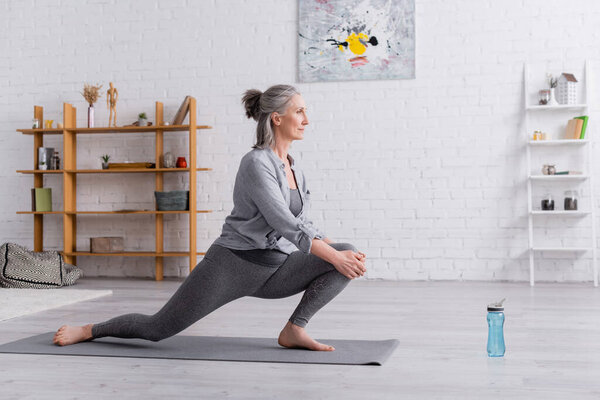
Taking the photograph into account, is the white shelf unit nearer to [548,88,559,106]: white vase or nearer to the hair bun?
[548,88,559,106]: white vase

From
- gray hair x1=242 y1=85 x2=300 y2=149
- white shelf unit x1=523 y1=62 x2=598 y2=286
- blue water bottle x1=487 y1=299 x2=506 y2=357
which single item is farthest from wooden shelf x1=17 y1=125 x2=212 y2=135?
blue water bottle x1=487 y1=299 x2=506 y2=357

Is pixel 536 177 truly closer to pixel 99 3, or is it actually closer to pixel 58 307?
pixel 58 307

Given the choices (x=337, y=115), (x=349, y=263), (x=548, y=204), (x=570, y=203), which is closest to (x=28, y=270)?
(x=337, y=115)

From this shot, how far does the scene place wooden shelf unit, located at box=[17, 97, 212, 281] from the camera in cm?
602

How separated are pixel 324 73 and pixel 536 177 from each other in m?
1.95

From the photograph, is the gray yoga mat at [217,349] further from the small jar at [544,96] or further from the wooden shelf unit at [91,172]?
the small jar at [544,96]

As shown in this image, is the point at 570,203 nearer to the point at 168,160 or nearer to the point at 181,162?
the point at 181,162

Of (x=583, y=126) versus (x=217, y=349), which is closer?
(x=217, y=349)

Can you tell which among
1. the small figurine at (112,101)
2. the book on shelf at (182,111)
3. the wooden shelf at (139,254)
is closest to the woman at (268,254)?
the book on shelf at (182,111)

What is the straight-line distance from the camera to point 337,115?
6.16 m

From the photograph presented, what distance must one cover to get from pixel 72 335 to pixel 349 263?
124 cm

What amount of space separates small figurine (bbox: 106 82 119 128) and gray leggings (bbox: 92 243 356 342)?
12.6ft

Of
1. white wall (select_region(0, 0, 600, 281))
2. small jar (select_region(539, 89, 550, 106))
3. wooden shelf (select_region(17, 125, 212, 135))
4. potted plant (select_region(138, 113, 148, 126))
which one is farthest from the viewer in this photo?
potted plant (select_region(138, 113, 148, 126))

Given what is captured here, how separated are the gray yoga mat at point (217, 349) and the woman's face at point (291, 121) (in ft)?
2.80
